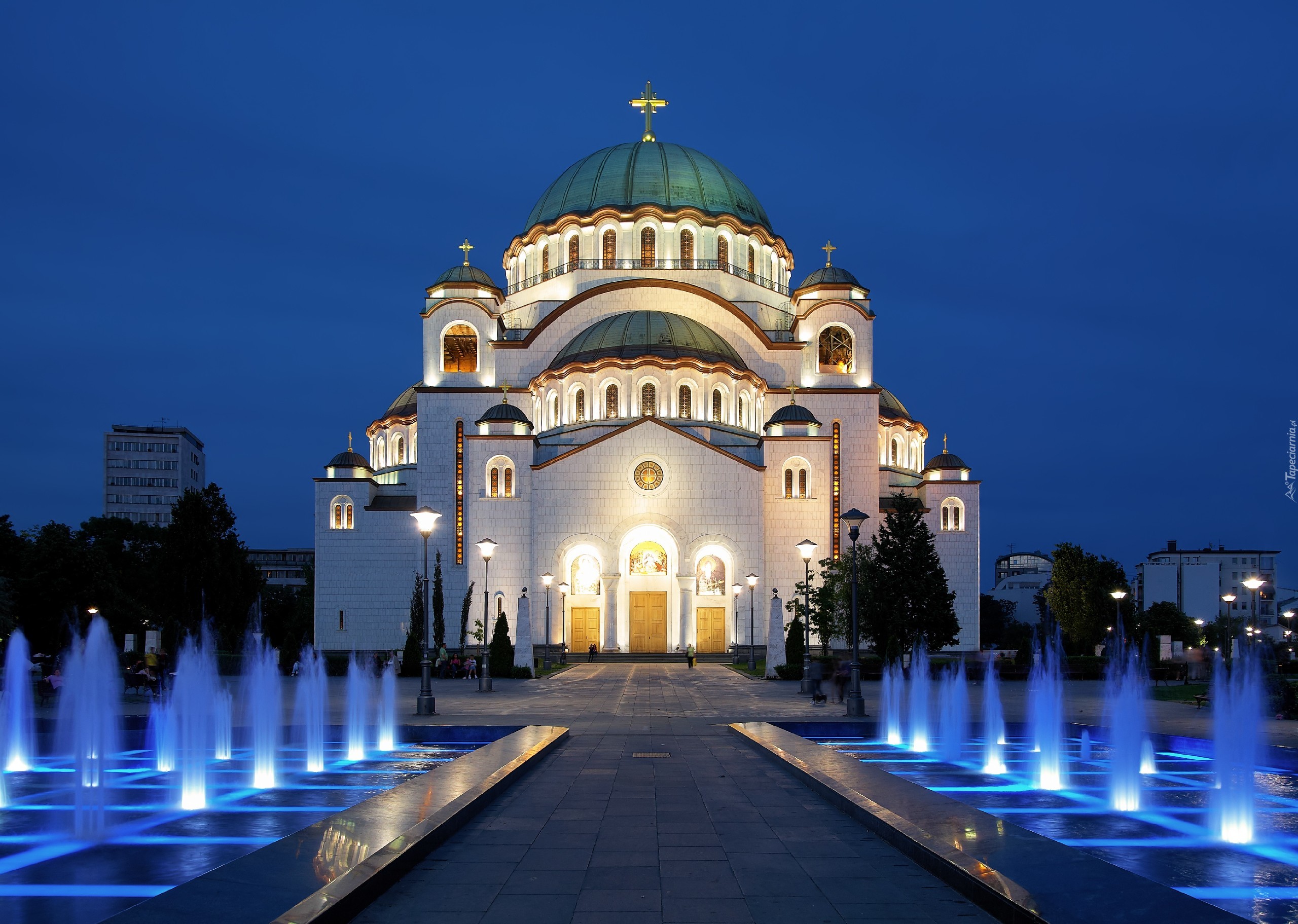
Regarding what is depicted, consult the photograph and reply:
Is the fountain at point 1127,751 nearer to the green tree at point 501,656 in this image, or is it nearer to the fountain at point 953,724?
the fountain at point 953,724

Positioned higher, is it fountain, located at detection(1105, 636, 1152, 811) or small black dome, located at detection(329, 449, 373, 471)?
small black dome, located at detection(329, 449, 373, 471)

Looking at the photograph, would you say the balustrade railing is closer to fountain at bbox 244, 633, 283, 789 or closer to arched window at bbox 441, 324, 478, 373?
arched window at bbox 441, 324, 478, 373

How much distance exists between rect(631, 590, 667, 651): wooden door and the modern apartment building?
71056 mm

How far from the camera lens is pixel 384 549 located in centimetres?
4706

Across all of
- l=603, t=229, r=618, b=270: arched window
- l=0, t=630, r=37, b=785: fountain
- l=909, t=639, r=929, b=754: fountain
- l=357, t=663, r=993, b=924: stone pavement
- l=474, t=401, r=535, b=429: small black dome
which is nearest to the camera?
l=357, t=663, r=993, b=924: stone pavement

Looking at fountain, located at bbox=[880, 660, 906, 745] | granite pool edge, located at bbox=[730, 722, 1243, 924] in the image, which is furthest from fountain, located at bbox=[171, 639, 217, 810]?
fountain, located at bbox=[880, 660, 906, 745]

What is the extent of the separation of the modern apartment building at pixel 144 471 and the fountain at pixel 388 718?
289 ft

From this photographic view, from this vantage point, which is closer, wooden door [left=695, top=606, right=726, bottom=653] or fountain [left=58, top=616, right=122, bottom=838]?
fountain [left=58, top=616, right=122, bottom=838]

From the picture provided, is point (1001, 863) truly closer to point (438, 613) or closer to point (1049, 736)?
point (1049, 736)

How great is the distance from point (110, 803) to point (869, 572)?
89.4 ft

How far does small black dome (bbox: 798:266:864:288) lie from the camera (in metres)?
50.3

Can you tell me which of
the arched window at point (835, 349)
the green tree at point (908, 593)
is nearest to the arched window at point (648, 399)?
the arched window at point (835, 349)

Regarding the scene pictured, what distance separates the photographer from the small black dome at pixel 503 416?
44562mm

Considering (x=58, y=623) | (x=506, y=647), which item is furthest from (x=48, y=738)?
(x=58, y=623)
